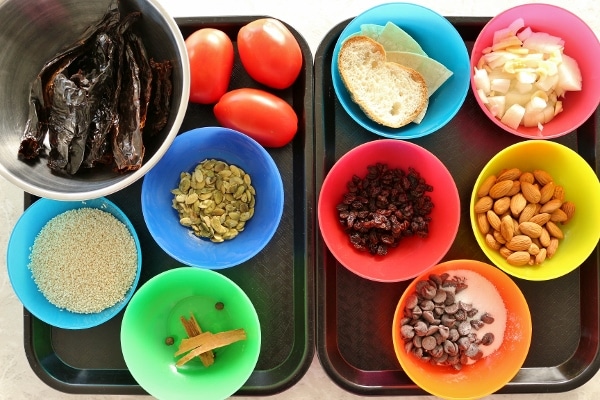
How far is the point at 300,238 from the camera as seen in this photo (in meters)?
1.14

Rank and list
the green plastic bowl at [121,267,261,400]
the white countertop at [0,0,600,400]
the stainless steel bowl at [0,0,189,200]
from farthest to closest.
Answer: the white countertop at [0,0,600,400], the green plastic bowl at [121,267,261,400], the stainless steel bowl at [0,0,189,200]

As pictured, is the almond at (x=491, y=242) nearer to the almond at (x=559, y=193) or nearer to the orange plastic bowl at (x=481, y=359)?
the orange plastic bowl at (x=481, y=359)

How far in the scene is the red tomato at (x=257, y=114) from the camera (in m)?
1.08

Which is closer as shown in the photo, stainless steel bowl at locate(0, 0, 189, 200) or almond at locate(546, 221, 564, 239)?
stainless steel bowl at locate(0, 0, 189, 200)

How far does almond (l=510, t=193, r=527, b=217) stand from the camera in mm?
1142

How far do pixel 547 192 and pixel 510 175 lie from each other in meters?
0.08

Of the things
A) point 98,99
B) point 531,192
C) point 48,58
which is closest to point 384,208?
point 531,192

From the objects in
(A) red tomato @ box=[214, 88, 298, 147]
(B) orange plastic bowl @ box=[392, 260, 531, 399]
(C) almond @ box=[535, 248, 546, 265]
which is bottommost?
(B) orange plastic bowl @ box=[392, 260, 531, 399]

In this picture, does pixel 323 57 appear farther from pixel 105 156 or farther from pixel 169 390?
pixel 169 390

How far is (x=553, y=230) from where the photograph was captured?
1.16 m

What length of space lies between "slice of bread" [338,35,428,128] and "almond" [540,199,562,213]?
1.00 ft

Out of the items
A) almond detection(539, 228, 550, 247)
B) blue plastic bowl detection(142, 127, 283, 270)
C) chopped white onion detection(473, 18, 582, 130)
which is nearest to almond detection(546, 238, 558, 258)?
almond detection(539, 228, 550, 247)

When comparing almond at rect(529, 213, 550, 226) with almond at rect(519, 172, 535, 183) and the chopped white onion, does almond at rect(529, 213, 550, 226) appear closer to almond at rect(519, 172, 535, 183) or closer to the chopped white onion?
almond at rect(519, 172, 535, 183)

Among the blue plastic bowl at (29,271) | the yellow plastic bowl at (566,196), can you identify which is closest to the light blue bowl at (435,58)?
the yellow plastic bowl at (566,196)
